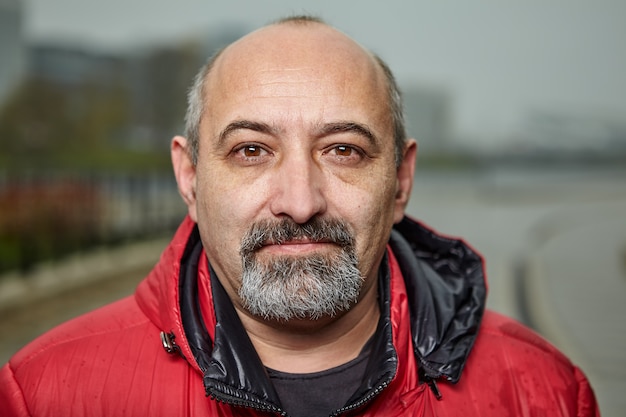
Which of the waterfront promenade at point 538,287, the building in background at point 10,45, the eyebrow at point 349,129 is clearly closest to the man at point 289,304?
the eyebrow at point 349,129

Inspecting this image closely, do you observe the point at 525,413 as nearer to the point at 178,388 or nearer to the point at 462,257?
the point at 462,257

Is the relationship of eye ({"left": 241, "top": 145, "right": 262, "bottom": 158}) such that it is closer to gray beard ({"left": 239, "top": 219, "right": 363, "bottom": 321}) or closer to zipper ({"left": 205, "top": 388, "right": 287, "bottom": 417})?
gray beard ({"left": 239, "top": 219, "right": 363, "bottom": 321})

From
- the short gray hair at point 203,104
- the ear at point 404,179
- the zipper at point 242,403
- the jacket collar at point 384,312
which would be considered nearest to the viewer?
the zipper at point 242,403

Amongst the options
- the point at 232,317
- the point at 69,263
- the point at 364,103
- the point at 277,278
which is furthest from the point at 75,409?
the point at 69,263

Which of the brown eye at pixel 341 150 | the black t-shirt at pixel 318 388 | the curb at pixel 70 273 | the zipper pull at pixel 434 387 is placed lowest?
the curb at pixel 70 273

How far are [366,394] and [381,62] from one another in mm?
1058

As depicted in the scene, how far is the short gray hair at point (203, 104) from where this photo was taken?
99.1 inches

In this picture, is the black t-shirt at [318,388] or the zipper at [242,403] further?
the black t-shirt at [318,388]

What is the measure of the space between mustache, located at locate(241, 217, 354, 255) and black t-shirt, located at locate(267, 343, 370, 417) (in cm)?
41

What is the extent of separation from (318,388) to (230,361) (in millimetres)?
299

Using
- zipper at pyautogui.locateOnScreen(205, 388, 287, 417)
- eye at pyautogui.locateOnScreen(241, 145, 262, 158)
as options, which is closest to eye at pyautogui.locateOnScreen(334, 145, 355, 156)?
eye at pyautogui.locateOnScreen(241, 145, 262, 158)

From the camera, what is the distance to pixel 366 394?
2.21 meters

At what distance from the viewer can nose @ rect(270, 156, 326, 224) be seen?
2.20 m

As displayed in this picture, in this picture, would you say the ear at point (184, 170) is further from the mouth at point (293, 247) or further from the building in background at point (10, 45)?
the building in background at point (10, 45)
